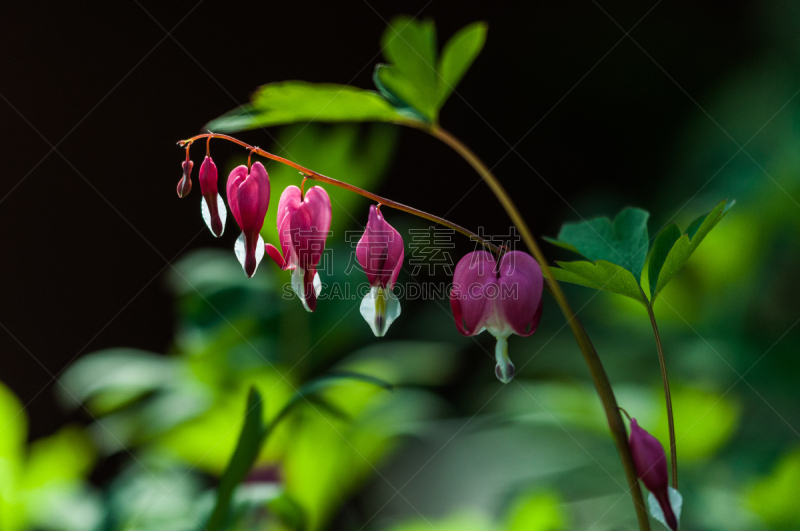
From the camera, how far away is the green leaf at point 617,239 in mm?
580

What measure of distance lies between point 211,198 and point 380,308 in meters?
0.20

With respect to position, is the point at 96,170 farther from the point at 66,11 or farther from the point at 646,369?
the point at 646,369

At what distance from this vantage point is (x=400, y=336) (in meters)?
2.03

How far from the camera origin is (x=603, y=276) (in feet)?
1.69

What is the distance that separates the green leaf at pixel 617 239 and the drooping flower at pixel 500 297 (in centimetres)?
11

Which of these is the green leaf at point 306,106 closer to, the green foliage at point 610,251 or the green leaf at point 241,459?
the green foliage at point 610,251

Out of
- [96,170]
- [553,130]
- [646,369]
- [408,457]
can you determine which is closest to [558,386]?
[646,369]

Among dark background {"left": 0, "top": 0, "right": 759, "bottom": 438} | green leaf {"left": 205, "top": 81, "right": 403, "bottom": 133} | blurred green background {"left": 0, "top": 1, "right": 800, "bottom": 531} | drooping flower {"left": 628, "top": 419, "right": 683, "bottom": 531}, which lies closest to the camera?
drooping flower {"left": 628, "top": 419, "right": 683, "bottom": 531}

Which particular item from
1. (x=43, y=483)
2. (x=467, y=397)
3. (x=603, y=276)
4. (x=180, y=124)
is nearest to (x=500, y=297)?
(x=603, y=276)

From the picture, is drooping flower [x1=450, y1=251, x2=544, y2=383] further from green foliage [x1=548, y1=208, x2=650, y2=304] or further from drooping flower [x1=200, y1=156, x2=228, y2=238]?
drooping flower [x1=200, y1=156, x2=228, y2=238]

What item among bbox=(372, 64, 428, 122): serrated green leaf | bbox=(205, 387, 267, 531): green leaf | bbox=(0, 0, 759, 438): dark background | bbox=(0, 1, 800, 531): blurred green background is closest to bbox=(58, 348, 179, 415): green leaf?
bbox=(0, 1, 800, 531): blurred green background

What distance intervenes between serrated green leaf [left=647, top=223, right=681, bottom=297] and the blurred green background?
1.21ft

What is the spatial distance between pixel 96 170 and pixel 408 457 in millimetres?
1757

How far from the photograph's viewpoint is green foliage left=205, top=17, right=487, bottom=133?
1.89 ft
